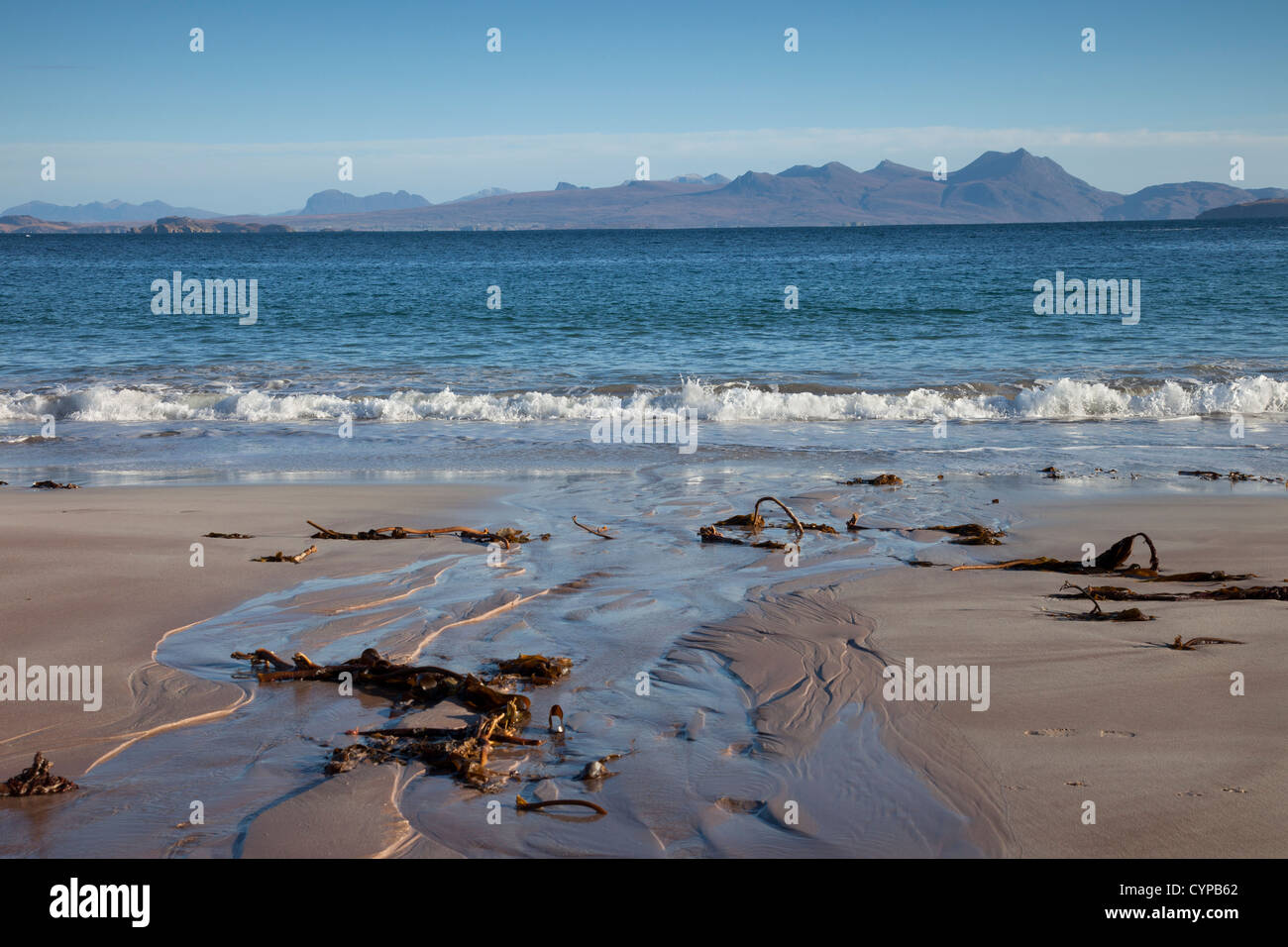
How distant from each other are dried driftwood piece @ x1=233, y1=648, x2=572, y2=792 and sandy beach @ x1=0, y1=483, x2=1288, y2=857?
0.30ft

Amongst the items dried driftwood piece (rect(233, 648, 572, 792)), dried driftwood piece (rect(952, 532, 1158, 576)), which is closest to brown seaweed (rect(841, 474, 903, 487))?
dried driftwood piece (rect(952, 532, 1158, 576))

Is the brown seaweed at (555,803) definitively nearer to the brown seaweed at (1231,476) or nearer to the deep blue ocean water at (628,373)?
Answer: the deep blue ocean water at (628,373)

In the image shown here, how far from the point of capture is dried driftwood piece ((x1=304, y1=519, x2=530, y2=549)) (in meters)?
7.25

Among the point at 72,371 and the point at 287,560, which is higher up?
the point at 72,371

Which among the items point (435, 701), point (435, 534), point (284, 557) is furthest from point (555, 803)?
point (435, 534)

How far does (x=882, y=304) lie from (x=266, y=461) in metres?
25.1

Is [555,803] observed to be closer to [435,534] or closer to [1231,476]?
[435,534]

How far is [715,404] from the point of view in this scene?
15.5 m

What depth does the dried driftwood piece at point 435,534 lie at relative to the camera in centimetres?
725

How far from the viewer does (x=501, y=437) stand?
43.0 feet

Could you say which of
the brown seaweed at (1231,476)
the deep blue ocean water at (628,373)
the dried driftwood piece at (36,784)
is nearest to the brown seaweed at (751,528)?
the deep blue ocean water at (628,373)
